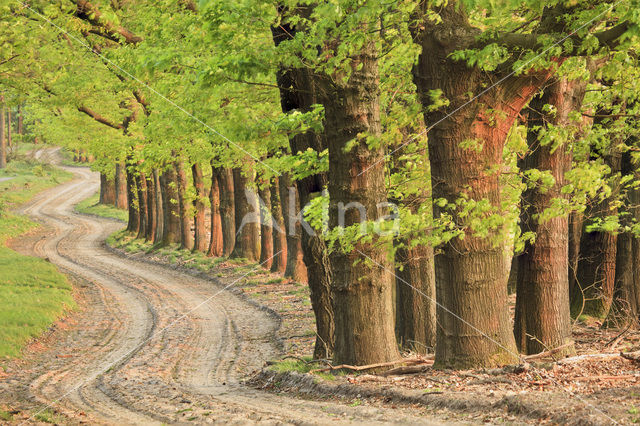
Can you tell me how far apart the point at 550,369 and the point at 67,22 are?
1341cm

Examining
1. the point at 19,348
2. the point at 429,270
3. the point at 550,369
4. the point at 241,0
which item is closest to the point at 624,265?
the point at 429,270

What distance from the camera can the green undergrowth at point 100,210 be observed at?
53375 mm

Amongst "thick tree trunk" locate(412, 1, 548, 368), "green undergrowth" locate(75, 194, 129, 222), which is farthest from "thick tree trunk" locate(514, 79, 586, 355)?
"green undergrowth" locate(75, 194, 129, 222)

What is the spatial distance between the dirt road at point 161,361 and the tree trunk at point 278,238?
249 cm

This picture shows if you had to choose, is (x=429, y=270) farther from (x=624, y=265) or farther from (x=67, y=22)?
(x=67, y=22)

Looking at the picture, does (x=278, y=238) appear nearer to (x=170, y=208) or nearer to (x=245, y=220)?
(x=245, y=220)

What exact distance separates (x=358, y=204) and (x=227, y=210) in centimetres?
1981

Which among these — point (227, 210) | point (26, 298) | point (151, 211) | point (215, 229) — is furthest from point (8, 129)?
point (26, 298)

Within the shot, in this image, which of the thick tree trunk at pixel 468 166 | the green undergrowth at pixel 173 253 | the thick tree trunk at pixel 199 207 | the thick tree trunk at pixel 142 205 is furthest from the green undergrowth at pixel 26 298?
the thick tree trunk at pixel 468 166

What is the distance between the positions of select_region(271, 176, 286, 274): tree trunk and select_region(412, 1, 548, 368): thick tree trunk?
1689 cm

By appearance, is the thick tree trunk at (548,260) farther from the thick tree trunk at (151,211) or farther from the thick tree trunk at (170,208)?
the thick tree trunk at (151,211)

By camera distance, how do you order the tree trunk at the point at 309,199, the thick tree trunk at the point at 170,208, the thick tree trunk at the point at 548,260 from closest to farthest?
the thick tree trunk at the point at 548,260, the tree trunk at the point at 309,199, the thick tree trunk at the point at 170,208

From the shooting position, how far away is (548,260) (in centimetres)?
1002

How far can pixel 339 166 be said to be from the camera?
971cm
